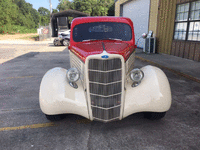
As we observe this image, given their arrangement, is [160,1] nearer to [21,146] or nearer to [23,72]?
[23,72]

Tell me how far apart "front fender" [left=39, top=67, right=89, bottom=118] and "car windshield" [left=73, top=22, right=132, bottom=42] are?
1442 mm

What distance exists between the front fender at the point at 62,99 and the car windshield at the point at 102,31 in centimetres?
144

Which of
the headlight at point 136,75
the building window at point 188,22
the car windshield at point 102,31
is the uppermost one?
the building window at point 188,22

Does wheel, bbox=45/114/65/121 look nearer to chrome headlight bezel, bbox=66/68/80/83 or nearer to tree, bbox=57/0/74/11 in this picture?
chrome headlight bezel, bbox=66/68/80/83

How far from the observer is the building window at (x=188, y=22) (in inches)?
318

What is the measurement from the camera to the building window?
26.5 feet

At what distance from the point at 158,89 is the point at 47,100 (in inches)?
76.9

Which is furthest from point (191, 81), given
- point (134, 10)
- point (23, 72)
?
point (134, 10)

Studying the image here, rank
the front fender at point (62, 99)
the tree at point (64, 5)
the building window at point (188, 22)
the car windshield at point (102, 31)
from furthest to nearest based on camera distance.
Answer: the tree at point (64, 5), the building window at point (188, 22), the car windshield at point (102, 31), the front fender at point (62, 99)

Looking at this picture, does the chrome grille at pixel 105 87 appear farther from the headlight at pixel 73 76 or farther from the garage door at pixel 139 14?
the garage door at pixel 139 14

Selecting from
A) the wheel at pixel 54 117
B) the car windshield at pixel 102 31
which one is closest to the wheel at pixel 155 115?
the wheel at pixel 54 117

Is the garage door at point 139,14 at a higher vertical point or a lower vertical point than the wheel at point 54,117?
higher

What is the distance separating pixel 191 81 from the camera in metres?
5.79

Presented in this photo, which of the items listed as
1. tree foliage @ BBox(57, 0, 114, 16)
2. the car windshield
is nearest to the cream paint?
the car windshield
